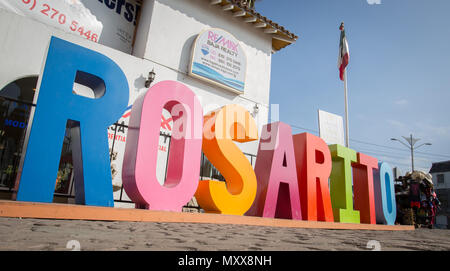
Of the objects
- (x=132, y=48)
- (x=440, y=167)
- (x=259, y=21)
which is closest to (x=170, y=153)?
(x=132, y=48)

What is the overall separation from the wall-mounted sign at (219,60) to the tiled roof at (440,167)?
34165 mm

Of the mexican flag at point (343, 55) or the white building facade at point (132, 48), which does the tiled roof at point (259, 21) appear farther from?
the mexican flag at point (343, 55)

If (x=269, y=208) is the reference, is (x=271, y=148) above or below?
above

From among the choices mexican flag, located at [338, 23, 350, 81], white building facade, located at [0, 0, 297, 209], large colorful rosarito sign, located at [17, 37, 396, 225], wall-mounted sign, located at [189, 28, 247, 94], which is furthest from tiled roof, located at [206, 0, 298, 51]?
large colorful rosarito sign, located at [17, 37, 396, 225]

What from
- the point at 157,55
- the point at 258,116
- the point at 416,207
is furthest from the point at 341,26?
the point at 157,55

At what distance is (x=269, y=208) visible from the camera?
488 cm

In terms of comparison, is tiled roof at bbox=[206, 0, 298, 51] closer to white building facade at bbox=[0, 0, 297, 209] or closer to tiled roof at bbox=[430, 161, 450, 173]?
white building facade at bbox=[0, 0, 297, 209]

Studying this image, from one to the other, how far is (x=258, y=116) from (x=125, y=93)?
593 cm

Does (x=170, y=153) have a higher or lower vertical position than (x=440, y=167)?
lower

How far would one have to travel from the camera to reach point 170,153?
14.2 feet

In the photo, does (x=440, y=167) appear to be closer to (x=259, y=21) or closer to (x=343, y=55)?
(x=343, y=55)

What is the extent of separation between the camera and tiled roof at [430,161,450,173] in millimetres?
32084

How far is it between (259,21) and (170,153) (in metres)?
6.75
